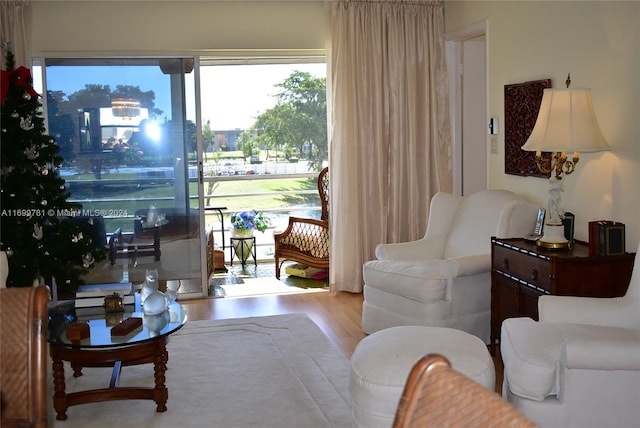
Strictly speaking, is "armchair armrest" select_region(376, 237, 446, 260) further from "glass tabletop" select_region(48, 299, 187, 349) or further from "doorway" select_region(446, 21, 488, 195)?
"glass tabletop" select_region(48, 299, 187, 349)

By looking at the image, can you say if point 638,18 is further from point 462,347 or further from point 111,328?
point 111,328

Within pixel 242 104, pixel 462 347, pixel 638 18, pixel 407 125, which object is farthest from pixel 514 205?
pixel 242 104

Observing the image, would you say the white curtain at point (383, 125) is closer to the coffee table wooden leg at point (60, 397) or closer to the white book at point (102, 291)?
the white book at point (102, 291)

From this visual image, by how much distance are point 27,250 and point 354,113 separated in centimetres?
293

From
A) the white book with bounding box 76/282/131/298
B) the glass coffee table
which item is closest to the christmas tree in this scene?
the white book with bounding box 76/282/131/298

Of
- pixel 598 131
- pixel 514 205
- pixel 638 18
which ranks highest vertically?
pixel 638 18

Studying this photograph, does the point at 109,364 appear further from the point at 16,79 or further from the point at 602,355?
the point at 16,79

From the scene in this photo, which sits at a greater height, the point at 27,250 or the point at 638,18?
the point at 638,18

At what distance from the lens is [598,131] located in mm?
3965

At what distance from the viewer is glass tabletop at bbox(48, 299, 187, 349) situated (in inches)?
140

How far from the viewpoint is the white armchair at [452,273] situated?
4.68m

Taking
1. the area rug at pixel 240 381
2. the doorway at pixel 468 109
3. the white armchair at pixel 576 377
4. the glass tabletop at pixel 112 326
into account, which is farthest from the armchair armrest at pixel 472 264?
the doorway at pixel 468 109

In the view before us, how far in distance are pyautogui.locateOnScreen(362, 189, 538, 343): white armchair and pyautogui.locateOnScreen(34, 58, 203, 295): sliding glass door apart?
2.15 metres

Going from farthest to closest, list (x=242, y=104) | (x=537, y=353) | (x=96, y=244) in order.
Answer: (x=242, y=104), (x=96, y=244), (x=537, y=353)
